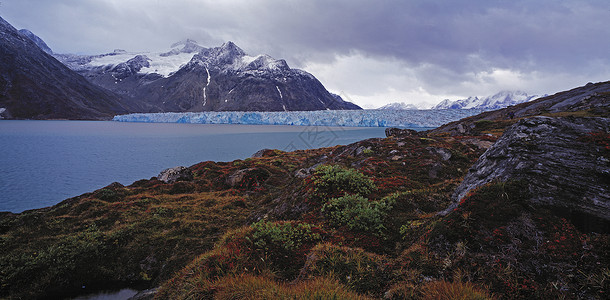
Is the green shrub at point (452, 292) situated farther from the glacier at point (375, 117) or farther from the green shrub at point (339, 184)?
the glacier at point (375, 117)

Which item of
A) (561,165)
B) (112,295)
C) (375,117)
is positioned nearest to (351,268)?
(561,165)

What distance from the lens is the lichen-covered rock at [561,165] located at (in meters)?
5.23

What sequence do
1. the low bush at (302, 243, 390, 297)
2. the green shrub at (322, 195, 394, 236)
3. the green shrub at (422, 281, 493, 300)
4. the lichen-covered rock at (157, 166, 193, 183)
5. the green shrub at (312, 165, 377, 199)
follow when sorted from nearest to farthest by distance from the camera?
the green shrub at (422, 281, 493, 300) < the low bush at (302, 243, 390, 297) < the green shrub at (322, 195, 394, 236) < the green shrub at (312, 165, 377, 199) < the lichen-covered rock at (157, 166, 193, 183)

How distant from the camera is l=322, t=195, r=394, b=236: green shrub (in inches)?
295

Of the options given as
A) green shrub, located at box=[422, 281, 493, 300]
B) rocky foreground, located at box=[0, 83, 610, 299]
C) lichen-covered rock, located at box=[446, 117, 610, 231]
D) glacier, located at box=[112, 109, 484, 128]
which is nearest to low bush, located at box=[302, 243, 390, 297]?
rocky foreground, located at box=[0, 83, 610, 299]

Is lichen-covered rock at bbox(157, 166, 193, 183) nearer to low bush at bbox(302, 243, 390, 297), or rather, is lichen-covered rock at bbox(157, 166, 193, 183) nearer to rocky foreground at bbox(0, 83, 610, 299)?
rocky foreground at bbox(0, 83, 610, 299)

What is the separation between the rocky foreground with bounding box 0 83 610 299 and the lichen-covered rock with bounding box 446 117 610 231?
0.11ft

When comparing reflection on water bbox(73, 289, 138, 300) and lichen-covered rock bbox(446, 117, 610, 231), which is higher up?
lichen-covered rock bbox(446, 117, 610, 231)

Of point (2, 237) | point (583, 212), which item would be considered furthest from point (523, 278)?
point (2, 237)

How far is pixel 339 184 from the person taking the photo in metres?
10.5

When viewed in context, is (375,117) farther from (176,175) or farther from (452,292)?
(452,292)

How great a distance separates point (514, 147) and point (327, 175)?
6764mm

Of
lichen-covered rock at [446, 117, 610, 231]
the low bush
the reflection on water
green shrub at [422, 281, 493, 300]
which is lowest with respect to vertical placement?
the reflection on water

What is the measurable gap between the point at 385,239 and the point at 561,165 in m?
5.21
